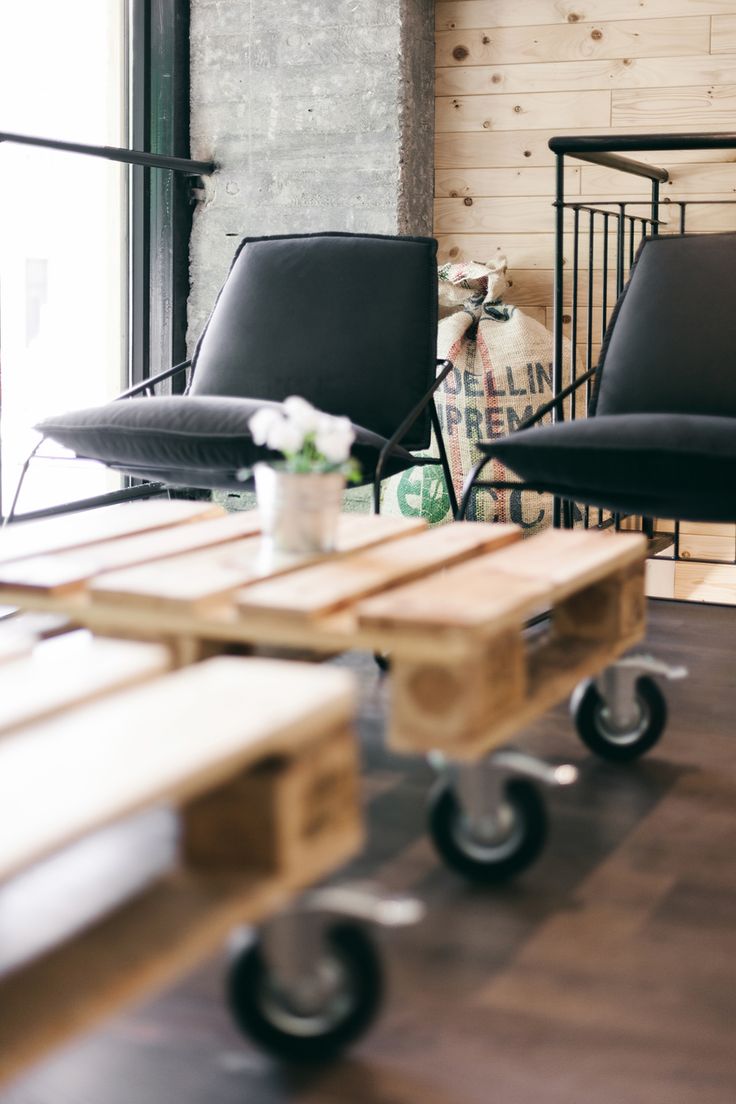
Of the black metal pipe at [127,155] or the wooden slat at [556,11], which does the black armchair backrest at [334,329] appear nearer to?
the black metal pipe at [127,155]

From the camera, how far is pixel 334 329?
3209 millimetres

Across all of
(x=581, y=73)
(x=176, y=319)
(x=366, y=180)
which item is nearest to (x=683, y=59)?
(x=581, y=73)

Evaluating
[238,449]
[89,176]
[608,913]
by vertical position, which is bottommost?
[608,913]

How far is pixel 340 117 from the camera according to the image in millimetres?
4148

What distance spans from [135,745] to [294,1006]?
377 mm

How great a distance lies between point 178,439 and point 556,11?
7.63 feet

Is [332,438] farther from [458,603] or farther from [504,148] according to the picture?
[504,148]

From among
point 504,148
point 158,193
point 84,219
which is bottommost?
point 84,219

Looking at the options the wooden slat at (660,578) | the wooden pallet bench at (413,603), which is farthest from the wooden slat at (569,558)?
the wooden slat at (660,578)

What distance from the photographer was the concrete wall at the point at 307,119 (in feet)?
13.5

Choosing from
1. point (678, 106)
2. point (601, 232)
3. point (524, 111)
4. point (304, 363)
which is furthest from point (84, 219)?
point (678, 106)

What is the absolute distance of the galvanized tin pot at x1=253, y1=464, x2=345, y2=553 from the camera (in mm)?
1903

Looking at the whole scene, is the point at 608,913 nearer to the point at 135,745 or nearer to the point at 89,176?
the point at 135,745

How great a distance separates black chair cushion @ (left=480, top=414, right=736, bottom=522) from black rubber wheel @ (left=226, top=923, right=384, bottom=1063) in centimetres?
140
